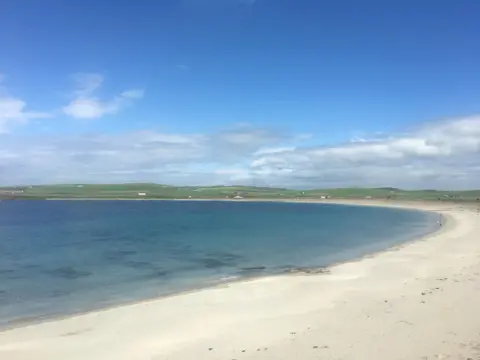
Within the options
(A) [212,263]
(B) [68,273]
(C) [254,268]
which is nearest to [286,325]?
(C) [254,268]

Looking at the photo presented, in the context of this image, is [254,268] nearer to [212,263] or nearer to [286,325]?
[212,263]

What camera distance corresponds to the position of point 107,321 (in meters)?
16.2

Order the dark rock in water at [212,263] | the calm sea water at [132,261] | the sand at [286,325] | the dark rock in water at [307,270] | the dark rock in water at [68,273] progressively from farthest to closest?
the dark rock in water at [212,263]
the dark rock in water at [68,273]
the dark rock in water at [307,270]
the calm sea water at [132,261]
the sand at [286,325]

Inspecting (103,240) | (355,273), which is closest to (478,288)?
(355,273)

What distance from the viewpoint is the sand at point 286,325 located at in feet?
39.0

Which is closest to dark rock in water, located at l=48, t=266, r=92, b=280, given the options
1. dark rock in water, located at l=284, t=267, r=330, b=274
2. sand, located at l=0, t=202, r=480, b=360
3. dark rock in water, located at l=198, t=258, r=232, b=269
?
dark rock in water, located at l=198, t=258, r=232, b=269

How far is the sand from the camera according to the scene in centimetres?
1190

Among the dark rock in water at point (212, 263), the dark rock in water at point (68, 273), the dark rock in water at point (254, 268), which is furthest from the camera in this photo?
A: the dark rock in water at point (212, 263)

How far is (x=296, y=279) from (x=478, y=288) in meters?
8.69

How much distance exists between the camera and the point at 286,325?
14742 mm

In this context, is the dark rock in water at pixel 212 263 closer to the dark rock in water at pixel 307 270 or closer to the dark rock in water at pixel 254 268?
the dark rock in water at pixel 254 268

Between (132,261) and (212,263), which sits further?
(132,261)

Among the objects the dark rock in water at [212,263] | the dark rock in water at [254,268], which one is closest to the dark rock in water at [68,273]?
the dark rock in water at [212,263]

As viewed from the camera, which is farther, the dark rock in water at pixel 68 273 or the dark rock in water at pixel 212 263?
the dark rock in water at pixel 212 263
